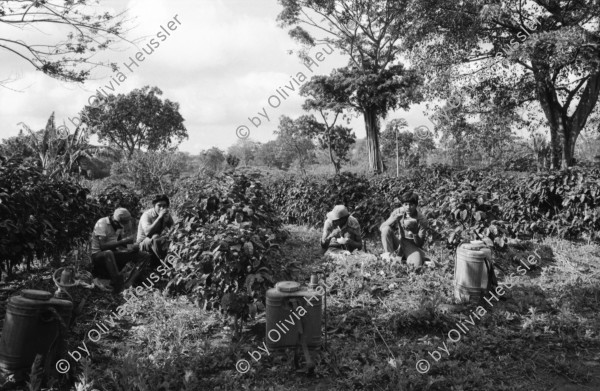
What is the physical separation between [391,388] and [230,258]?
63.7 inches

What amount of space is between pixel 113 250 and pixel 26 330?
2.61 m

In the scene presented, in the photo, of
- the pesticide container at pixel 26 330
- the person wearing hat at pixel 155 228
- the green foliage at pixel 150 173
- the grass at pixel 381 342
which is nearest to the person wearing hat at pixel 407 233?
the grass at pixel 381 342

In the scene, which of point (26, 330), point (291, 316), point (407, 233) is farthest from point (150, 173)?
point (291, 316)

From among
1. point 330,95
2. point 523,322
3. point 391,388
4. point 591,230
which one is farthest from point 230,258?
point 330,95

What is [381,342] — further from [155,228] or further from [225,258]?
Answer: [155,228]

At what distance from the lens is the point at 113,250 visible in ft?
18.1

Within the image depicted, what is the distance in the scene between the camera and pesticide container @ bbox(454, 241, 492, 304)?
4.43m

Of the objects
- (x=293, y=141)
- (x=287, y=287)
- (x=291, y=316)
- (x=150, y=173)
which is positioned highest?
(x=293, y=141)

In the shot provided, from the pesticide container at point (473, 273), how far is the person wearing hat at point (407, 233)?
3.71 ft

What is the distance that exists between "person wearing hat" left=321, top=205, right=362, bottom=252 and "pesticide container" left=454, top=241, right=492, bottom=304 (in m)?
2.09

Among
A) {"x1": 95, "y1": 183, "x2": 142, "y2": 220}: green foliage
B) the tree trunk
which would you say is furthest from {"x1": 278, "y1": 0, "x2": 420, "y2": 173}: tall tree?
→ {"x1": 95, "y1": 183, "x2": 142, "y2": 220}: green foliage

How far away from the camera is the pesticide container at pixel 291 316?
3.26m

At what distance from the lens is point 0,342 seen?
3.03 meters

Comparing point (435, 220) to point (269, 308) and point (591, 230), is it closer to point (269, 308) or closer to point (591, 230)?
point (591, 230)
